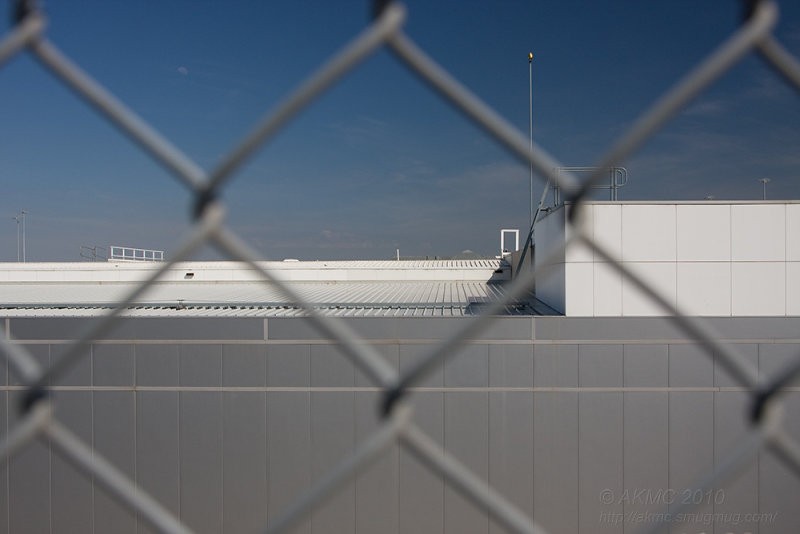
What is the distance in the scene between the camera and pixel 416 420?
22.6 feet

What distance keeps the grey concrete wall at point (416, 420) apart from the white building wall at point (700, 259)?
0.29m

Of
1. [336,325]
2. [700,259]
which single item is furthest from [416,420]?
[336,325]

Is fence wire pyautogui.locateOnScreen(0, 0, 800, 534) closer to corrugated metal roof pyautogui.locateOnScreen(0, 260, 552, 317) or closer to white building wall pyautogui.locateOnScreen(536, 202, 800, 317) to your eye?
white building wall pyautogui.locateOnScreen(536, 202, 800, 317)

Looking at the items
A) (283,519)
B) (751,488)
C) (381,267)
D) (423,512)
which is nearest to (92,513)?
(423,512)

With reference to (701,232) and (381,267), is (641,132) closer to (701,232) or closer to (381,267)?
(701,232)

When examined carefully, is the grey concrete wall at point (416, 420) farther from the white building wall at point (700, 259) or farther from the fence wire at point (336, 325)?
the fence wire at point (336, 325)

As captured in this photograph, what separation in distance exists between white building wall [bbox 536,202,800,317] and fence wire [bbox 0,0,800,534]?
5.99 metres

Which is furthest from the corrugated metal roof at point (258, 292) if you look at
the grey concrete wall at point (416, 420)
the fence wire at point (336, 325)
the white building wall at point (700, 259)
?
the fence wire at point (336, 325)

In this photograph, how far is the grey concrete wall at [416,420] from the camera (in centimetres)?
654

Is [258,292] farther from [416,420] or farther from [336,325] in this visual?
[336,325]

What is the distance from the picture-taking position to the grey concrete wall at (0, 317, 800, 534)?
6.54 meters

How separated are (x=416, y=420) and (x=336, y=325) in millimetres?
6448

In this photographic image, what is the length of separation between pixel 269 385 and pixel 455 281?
9107mm

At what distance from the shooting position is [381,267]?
16.3 meters
